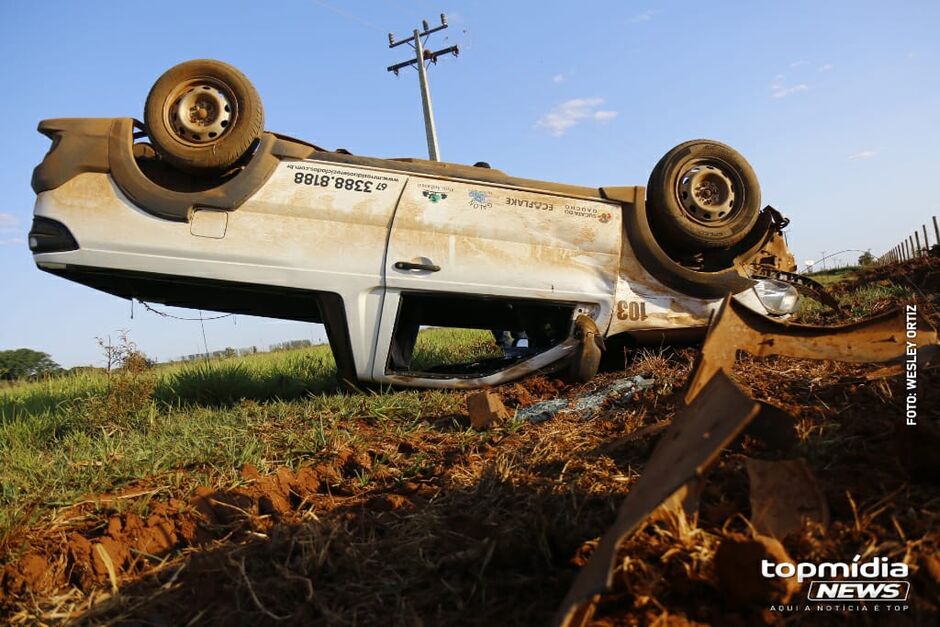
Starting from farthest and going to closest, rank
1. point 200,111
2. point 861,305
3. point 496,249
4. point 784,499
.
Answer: point 861,305, point 496,249, point 200,111, point 784,499

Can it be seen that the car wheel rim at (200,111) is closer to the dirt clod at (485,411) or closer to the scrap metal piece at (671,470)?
the dirt clod at (485,411)

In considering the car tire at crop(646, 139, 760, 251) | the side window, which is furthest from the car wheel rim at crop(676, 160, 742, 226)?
the side window

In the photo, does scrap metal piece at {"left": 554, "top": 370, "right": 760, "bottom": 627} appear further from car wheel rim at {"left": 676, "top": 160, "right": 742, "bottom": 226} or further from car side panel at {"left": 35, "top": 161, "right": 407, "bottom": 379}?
car wheel rim at {"left": 676, "top": 160, "right": 742, "bottom": 226}

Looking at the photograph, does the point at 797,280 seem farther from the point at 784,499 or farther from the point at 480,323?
the point at 784,499

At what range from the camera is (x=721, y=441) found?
117 centimetres

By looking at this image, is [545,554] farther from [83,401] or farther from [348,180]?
[83,401]

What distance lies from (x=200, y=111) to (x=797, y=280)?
4.34m

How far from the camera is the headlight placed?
438cm

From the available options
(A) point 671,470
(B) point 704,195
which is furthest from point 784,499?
(B) point 704,195

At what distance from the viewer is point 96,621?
1.67 m

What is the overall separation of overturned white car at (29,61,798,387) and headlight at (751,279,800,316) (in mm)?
11

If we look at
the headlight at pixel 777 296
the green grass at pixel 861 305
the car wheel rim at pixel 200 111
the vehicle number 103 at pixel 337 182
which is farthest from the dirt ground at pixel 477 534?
the green grass at pixel 861 305

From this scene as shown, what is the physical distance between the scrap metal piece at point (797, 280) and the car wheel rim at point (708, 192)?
53 centimetres

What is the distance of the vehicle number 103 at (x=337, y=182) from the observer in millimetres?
4009
